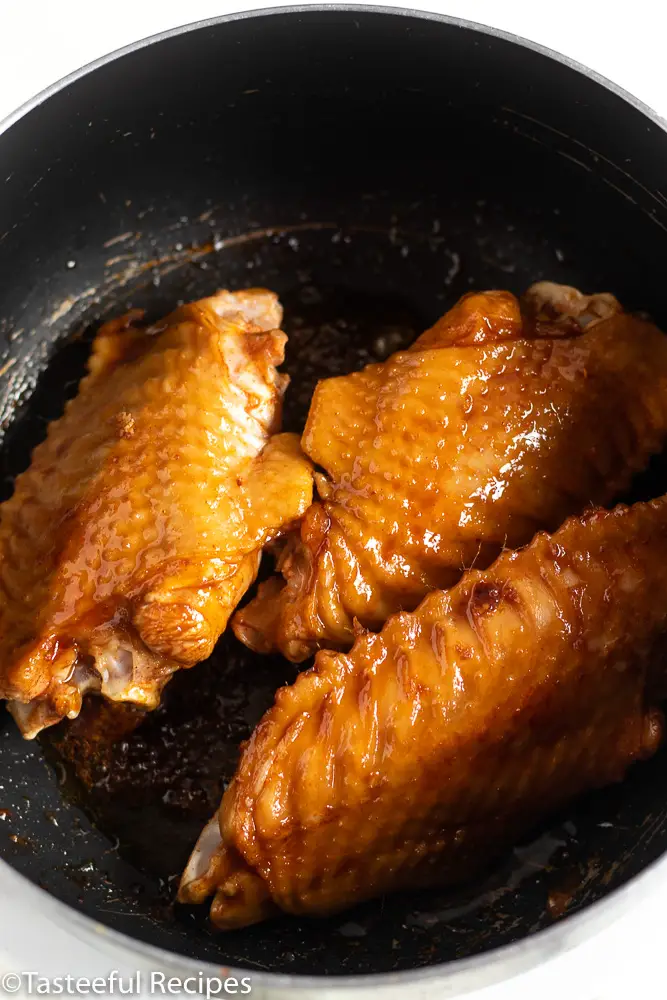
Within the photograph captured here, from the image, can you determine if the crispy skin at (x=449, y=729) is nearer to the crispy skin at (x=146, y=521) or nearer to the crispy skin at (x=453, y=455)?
the crispy skin at (x=453, y=455)

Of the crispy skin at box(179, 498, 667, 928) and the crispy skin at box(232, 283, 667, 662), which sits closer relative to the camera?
the crispy skin at box(179, 498, 667, 928)

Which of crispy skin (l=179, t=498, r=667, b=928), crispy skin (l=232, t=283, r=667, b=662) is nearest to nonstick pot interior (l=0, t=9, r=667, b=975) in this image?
crispy skin (l=179, t=498, r=667, b=928)

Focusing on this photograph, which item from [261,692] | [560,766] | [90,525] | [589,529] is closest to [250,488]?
[90,525]

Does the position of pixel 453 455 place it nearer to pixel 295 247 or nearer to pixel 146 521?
pixel 146 521

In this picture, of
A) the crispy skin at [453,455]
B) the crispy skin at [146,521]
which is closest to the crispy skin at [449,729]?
the crispy skin at [453,455]

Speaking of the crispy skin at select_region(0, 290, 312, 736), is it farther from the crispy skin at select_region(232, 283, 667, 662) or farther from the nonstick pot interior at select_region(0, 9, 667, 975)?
the nonstick pot interior at select_region(0, 9, 667, 975)

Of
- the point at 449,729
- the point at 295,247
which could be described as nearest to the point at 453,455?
the point at 449,729
